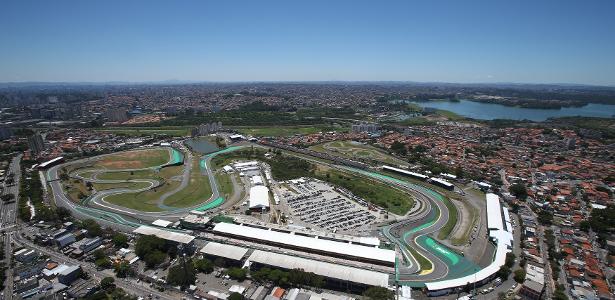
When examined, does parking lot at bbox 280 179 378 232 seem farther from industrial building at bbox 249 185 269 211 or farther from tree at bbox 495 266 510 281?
tree at bbox 495 266 510 281

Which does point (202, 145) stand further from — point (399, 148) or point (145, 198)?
point (399, 148)

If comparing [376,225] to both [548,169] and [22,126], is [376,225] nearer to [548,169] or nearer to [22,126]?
[548,169]

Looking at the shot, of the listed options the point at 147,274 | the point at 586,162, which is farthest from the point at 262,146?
the point at 586,162

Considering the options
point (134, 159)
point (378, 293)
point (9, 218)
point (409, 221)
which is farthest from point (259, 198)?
point (134, 159)

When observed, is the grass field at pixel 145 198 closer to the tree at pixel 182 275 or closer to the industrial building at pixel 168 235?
the industrial building at pixel 168 235

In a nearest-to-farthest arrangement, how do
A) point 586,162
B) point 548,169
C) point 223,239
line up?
point 223,239, point 548,169, point 586,162
